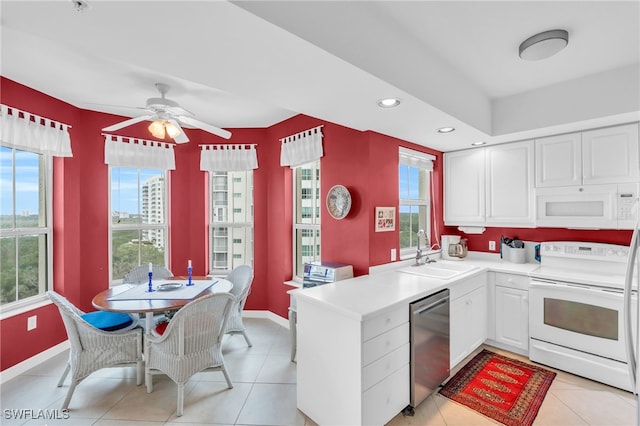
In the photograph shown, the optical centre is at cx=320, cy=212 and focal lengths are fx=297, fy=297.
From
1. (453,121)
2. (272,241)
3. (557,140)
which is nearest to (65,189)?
(272,241)

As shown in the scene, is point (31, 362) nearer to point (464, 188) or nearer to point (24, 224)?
point (24, 224)

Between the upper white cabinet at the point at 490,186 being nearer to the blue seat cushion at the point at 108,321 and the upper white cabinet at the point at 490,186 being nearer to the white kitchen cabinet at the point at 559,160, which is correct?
the white kitchen cabinet at the point at 559,160

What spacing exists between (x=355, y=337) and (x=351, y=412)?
46cm

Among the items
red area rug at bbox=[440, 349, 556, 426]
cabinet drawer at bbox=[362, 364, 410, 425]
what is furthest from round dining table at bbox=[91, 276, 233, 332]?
red area rug at bbox=[440, 349, 556, 426]

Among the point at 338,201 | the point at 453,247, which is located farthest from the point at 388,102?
the point at 453,247

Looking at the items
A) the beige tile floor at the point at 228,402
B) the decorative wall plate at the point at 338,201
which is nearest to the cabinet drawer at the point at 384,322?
the beige tile floor at the point at 228,402

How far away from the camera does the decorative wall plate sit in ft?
9.67

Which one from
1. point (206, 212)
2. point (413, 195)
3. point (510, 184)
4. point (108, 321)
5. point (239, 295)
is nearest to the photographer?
point (108, 321)

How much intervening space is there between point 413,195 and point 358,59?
90.3 inches

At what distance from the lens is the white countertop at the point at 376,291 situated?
6.07ft

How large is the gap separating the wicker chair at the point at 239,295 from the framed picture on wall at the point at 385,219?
1.45 m

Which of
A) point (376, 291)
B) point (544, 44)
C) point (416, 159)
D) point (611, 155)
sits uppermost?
point (544, 44)

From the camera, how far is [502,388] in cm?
241

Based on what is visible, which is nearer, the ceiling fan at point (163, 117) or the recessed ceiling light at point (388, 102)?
the recessed ceiling light at point (388, 102)
